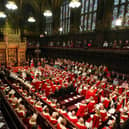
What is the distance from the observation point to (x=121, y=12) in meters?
10.9

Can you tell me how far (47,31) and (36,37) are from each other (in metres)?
2.31

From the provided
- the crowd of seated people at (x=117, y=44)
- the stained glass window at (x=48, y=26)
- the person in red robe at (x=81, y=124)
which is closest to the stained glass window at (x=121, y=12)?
the crowd of seated people at (x=117, y=44)

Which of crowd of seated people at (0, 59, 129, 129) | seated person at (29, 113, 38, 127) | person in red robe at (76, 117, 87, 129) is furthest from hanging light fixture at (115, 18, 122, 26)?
seated person at (29, 113, 38, 127)

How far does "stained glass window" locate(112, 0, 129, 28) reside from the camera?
34.5 ft

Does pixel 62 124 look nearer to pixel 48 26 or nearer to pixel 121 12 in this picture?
pixel 121 12

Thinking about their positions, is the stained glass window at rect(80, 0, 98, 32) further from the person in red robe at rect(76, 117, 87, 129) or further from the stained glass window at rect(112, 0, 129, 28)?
the person in red robe at rect(76, 117, 87, 129)

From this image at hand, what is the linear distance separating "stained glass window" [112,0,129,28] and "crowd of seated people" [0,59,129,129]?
4312 millimetres

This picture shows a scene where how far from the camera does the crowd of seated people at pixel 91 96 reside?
5.20 meters

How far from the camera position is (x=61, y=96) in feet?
26.6

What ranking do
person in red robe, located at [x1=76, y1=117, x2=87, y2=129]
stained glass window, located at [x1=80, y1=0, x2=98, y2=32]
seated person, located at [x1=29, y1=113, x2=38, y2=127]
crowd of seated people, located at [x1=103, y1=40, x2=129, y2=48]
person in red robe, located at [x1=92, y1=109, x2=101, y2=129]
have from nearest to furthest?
seated person, located at [x1=29, y1=113, x2=38, y2=127], person in red robe, located at [x1=76, y1=117, x2=87, y2=129], person in red robe, located at [x1=92, y1=109, x2=101, y2=129], crowd of seated people, located at [x1=103, y1=40, x2=129, y2=48], stained glass window, located at [x1=80, y1=0, x2=98, y2=32]

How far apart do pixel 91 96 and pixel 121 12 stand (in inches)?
325

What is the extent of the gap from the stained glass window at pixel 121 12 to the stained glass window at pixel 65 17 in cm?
730

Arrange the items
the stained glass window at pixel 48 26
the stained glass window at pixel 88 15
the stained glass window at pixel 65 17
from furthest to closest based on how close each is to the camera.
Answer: the stained glass window at pixel 48 26 < the stained glass window at pixel 65 17 < the stained glass window at pixel 88 15

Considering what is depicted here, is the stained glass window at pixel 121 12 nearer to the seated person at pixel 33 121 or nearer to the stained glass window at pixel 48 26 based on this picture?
the seated person at pixel 33 121
